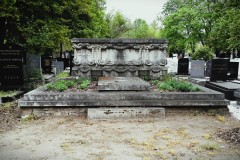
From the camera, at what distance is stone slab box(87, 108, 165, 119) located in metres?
7.64

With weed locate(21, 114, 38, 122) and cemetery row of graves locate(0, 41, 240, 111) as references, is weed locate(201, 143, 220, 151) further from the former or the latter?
cemetery row of graves locate(0, 41, 240, 111)

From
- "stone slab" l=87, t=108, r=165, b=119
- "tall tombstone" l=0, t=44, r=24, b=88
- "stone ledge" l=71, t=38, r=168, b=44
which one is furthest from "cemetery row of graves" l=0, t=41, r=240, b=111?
"stone slab" l=87, t=108, r=165, b=119

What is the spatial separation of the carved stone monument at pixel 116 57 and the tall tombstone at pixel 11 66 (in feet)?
8.35

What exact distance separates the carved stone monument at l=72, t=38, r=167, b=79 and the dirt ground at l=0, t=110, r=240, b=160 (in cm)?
453

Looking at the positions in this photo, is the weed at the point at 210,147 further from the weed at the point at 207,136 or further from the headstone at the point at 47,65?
the headstone at the point at 47,65

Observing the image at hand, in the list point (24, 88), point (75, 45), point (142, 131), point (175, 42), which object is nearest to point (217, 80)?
point (75, 45)

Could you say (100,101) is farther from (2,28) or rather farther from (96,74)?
(2,28)

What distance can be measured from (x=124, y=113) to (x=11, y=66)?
679 centimetres

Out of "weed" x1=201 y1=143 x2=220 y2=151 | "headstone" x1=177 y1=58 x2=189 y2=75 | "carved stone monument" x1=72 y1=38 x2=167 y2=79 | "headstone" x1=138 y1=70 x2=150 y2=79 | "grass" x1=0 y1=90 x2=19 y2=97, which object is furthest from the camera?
"headstone" x1=177 y1=58 x2=189 y2=75

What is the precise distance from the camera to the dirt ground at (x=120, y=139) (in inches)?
194

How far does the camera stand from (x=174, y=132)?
253 inches

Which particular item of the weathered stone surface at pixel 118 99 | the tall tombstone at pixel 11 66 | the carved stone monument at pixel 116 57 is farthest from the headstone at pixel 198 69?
the tall tombstone at pixel 11 66

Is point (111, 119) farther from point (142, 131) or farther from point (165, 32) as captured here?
point (165, 32)

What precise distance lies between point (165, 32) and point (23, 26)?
104 feet
